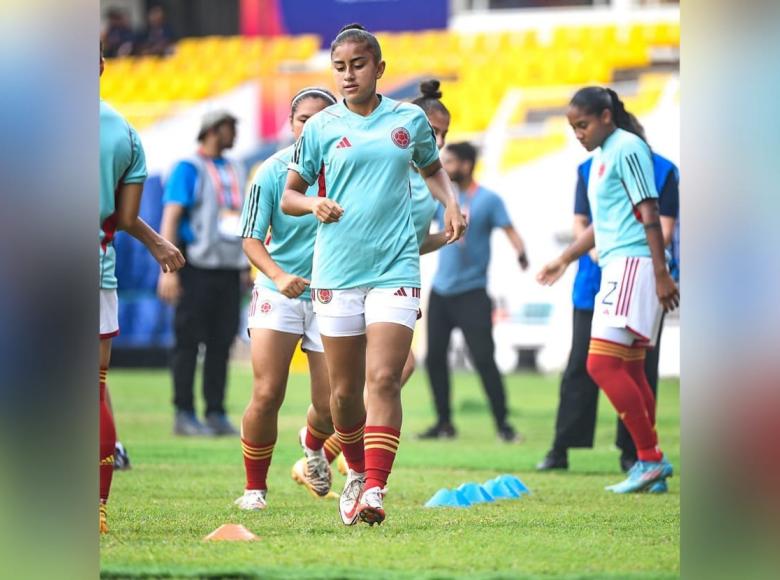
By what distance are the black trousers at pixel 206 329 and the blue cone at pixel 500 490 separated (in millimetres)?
4467

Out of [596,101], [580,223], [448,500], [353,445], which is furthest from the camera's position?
[580,223]

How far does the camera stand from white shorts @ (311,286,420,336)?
594cm

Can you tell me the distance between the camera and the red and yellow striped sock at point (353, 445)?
20.9 ft

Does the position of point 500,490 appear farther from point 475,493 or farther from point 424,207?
point 424,207

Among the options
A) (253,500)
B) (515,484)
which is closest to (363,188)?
(253,500)

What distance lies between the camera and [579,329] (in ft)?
29.8

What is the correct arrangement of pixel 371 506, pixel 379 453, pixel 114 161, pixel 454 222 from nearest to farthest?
1. pixel 114 161
2. pixel 371 506
3. pixel 379 453
4. pixel 454 222

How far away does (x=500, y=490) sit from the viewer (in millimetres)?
7352

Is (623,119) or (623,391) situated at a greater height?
(623,119)

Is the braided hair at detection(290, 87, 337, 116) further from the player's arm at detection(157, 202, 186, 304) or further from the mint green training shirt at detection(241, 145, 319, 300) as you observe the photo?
the player's arm at detection(157, 202, 186, 304)

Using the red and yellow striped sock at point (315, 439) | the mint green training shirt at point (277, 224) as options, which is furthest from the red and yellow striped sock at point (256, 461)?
the mint green training shirt at point (277, 224)

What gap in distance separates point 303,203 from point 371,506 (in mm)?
1223

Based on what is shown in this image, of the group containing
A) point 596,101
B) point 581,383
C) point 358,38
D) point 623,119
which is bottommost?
point 581,383
